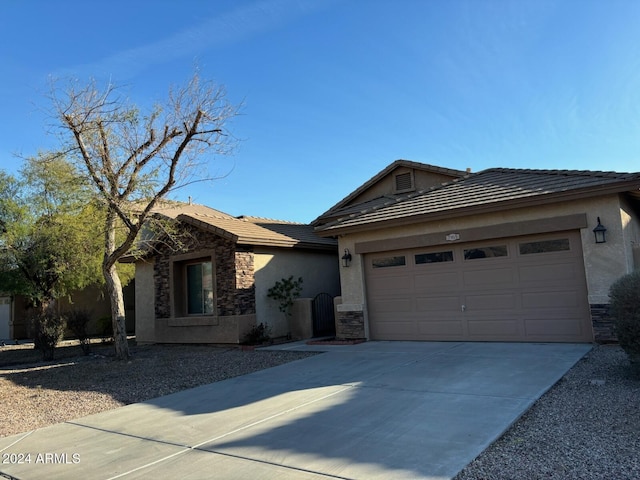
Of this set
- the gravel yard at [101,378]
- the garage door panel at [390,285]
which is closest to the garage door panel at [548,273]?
the garage door panel at [390,285]

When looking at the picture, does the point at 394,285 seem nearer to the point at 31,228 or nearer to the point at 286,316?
the point at 286,316

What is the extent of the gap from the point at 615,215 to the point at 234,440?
8599mm

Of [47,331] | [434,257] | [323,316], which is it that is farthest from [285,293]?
[47,331]

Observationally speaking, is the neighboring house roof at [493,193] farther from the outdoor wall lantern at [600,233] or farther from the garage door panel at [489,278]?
the garage door panel at [489,278]

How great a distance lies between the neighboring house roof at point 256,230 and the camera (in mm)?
14391

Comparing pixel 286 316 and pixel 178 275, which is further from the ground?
pixel 178 275

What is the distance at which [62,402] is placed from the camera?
8375 mm

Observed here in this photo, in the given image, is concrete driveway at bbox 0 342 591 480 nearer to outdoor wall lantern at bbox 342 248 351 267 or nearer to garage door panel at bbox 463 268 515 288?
garage door panel at bbox 463 268 515 288

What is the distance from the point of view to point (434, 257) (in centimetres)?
1217

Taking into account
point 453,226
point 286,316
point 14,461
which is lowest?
point 14,461

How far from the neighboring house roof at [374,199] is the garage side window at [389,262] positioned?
16.3 ft

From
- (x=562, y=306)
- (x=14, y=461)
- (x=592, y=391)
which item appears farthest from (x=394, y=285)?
(x=14, y=461)

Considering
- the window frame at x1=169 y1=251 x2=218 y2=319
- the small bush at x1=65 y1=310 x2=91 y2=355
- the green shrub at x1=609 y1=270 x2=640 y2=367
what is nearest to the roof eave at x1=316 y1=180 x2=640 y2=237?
the green shrub at x1=609 y1=270 x2=640 y2=367

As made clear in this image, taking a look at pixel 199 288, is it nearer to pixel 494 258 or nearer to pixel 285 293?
pixel 285 293
